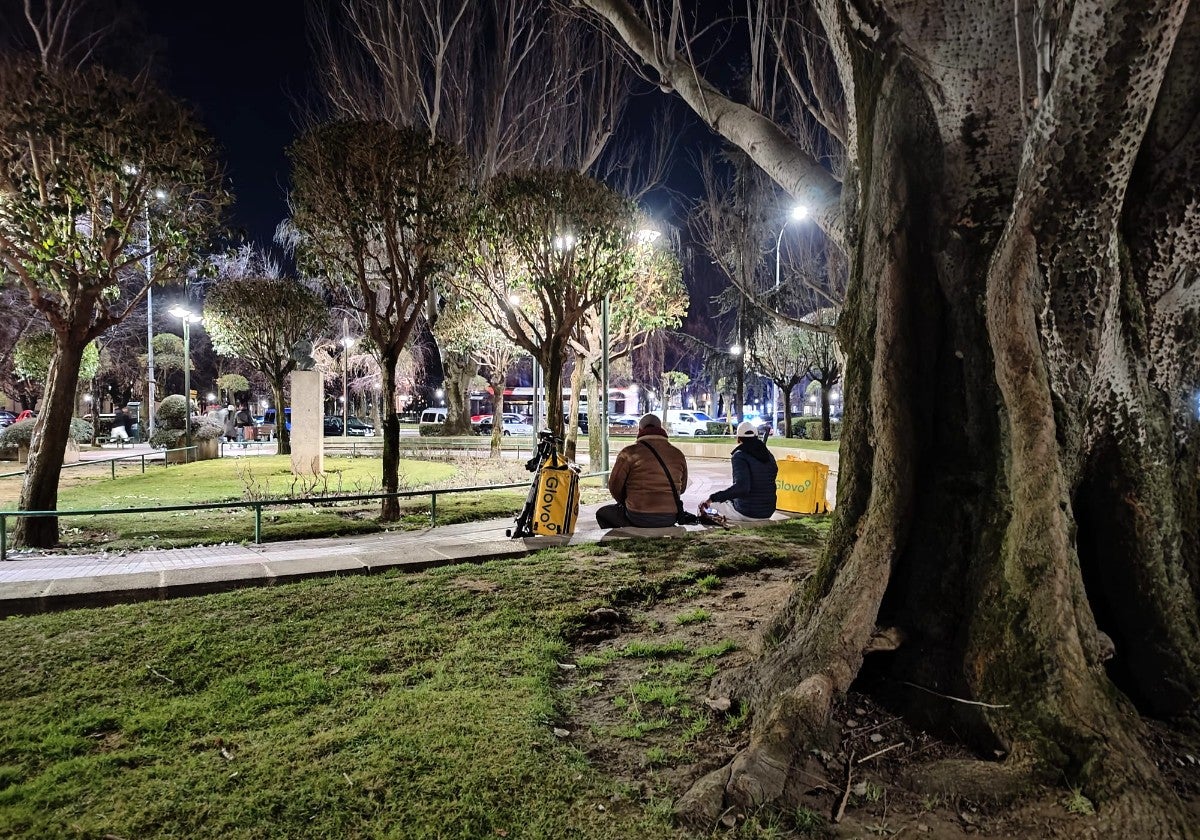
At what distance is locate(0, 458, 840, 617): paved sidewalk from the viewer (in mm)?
4918

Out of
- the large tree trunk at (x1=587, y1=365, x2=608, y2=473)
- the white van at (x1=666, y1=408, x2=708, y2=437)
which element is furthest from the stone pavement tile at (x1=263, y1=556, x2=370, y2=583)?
the white van at (x1=666, y1=408, x2=708, y2=437)

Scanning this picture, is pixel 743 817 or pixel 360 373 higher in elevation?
pixel 360 373

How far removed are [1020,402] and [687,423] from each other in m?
39.5

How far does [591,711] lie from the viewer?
10.6 ft

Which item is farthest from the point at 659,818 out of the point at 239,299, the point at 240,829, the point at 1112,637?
the point at 239,299

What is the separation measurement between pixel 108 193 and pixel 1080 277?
9.53 m

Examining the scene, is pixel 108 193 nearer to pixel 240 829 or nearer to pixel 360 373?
pixel 240 829

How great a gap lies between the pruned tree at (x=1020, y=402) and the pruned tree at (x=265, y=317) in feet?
64.6

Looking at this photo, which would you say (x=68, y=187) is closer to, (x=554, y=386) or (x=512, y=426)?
(x=554, y=386)

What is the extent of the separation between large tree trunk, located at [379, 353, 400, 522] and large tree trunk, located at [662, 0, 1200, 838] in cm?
695

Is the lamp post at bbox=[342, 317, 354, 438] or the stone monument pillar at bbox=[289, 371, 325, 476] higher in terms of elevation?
the lamp post at bbox=[342, 317, 354, 438]

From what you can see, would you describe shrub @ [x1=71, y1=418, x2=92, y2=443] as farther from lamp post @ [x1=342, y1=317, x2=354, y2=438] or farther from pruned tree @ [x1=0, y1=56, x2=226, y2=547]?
pruned tree @ [x1=0, y1=56, x2=226, y2=547]

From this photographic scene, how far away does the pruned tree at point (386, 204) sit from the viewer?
30.8ft

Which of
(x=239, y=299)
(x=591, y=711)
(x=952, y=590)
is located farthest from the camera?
(x=239, y=299)
